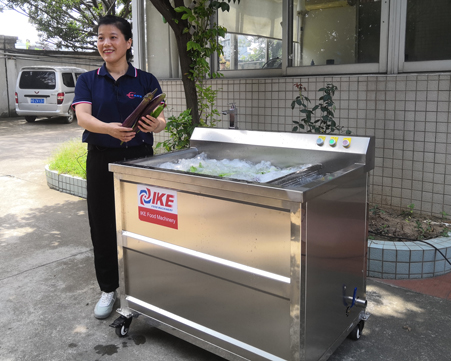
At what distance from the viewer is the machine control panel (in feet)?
7.79

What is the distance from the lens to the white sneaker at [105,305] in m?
2.93

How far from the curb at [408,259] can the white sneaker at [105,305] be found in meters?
1.95

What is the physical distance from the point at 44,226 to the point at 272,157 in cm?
322

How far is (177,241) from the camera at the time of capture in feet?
7.54

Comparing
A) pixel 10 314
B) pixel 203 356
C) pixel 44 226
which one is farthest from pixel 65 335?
pixel 44 226

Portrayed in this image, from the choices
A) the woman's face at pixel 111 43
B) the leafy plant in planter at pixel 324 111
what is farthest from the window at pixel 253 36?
the woman's face at pixel 111 43

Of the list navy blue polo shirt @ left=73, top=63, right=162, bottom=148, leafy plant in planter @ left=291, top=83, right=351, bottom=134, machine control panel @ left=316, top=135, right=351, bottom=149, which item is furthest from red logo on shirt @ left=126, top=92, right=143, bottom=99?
leafy plant in planter @ left=291, top=83, right=351, bottom=134

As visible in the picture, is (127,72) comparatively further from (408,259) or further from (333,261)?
(408,259)

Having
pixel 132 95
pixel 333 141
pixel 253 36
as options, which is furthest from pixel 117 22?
pixel 253 36

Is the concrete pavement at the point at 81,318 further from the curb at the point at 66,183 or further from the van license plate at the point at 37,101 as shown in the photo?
the van license plate at the point at 37,101

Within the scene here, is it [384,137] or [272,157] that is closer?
[272,157]

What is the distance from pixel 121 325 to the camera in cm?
268

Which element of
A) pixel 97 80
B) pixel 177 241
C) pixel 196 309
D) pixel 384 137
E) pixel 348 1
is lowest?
pixel 196 309

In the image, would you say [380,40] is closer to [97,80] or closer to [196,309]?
[97,80]
